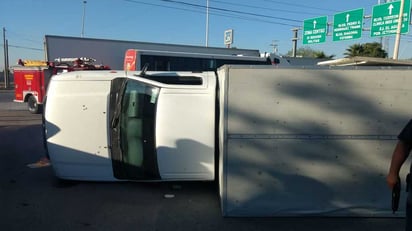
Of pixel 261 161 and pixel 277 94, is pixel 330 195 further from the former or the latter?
pixel 277 94

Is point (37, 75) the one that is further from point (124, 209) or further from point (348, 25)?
point (348, 25)

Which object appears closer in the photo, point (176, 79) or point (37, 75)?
point (176, 79)

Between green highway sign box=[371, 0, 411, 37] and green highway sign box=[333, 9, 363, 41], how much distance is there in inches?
64.0

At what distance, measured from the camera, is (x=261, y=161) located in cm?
445

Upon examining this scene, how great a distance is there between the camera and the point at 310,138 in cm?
442

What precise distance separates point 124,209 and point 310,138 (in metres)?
2.48

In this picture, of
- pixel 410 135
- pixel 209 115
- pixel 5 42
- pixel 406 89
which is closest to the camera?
pixel 410 135

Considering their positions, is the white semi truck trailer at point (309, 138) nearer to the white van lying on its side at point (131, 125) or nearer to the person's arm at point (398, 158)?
the white van lying on its side at point (131, 125)

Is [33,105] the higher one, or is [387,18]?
[387,18]

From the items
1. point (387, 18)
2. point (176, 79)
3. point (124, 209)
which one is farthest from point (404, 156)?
point (387, 18)

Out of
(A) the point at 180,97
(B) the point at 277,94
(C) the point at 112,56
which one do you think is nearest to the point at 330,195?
(B) the point at 277,94

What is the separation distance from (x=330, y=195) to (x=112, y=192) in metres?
2.98

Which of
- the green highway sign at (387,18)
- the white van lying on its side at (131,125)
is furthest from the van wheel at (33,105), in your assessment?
the green highway sign at (387,18)

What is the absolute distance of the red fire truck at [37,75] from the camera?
16.1 metres
